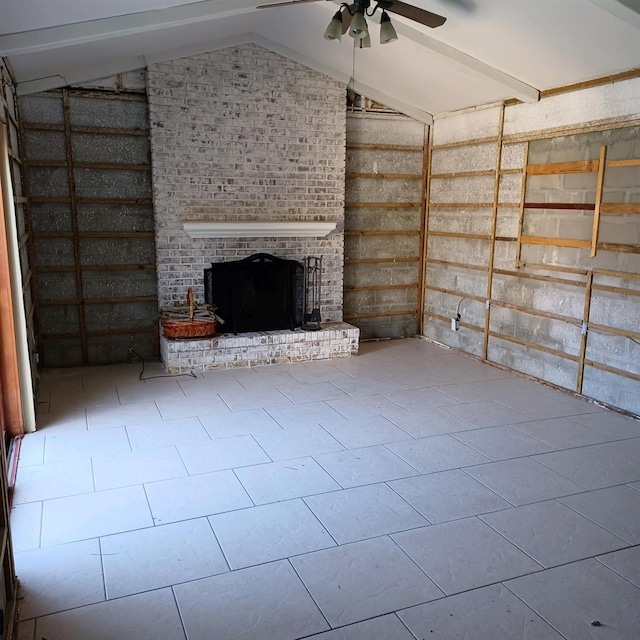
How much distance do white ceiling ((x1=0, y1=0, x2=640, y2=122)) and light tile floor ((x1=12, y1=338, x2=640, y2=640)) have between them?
2.86 m

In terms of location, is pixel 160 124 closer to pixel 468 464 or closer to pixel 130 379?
pixel 130 379

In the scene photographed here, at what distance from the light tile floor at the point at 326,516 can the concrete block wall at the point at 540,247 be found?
0.57 m

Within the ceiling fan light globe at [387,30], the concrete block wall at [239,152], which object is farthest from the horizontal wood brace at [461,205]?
the ceiling fan light globe at [387,30]

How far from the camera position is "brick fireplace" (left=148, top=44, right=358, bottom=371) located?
6000 mm

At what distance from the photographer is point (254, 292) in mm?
6465

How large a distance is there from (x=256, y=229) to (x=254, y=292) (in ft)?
2.30

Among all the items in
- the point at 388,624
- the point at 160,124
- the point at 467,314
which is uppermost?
the point at 160,124

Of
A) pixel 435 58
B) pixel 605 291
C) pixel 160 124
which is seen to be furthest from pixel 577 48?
pixel 160 124

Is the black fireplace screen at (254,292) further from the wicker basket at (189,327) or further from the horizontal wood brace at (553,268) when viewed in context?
the horizontal wood brace at (553,268)

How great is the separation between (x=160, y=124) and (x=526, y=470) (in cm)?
473

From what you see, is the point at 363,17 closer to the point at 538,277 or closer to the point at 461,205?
the point at 538,277

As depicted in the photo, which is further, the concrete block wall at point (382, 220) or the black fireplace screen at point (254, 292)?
the concrete block wall at point (382, 220)

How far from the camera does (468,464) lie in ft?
12.9

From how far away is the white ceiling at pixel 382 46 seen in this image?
3986 mm
